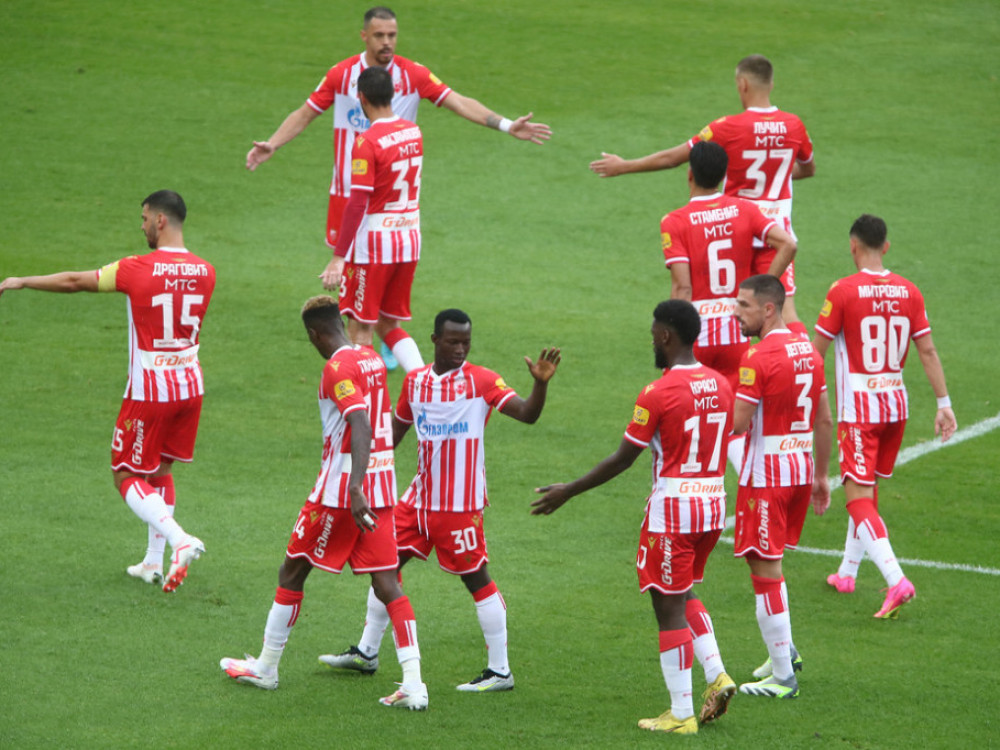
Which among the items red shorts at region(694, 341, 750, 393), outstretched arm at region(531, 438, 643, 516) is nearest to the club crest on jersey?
outstretched arm at region(531, 438, 643, 516)

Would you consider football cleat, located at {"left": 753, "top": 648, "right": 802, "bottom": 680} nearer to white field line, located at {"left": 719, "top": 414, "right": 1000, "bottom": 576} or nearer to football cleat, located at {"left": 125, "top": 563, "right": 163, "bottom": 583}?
white field line, located at {"left": 719, "top": 414, "right": 1000, "bottom": 576}

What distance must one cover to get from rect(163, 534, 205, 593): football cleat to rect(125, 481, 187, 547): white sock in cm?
8

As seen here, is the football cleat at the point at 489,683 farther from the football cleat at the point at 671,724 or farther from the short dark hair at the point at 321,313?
the short dark hair at the point at 321,313

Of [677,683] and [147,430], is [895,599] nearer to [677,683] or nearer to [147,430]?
[677,683]

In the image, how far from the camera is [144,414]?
8688 mm

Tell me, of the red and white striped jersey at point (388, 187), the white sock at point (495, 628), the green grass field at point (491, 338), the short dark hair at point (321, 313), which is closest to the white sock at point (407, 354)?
the red and white striped jersey at point (388, 187)

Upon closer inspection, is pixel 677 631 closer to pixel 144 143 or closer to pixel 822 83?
pixel 144 143

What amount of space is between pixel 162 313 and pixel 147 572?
162 cm

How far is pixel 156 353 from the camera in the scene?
867cm

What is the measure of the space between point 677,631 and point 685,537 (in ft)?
1.49

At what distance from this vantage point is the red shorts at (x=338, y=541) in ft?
23.6

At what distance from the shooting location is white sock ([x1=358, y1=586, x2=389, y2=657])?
7609mm

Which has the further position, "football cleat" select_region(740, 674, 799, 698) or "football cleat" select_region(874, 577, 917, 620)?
"football cleat" select_region(874, 577, 917, 620)

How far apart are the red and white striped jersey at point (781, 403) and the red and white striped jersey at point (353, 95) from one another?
4.98m
